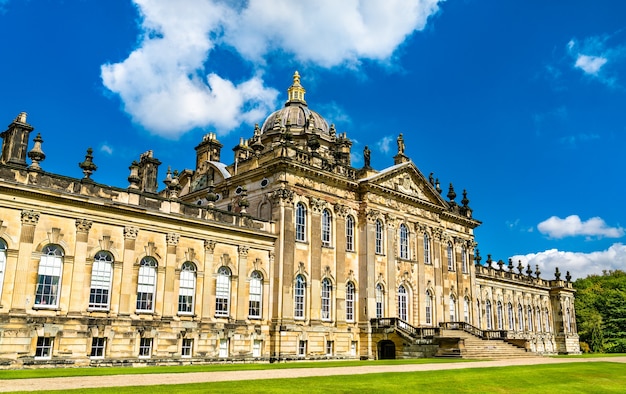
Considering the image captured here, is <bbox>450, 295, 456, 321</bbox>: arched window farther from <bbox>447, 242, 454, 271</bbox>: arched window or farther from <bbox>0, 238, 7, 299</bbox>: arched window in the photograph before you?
<bbox>0, 238, 7, 299</bbox>: arched window

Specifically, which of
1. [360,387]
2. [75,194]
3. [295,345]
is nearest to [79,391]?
[360,387]

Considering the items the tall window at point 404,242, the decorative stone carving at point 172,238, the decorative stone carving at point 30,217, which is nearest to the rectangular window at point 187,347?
the decorative stone carving at point 172,238

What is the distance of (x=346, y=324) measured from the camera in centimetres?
3753

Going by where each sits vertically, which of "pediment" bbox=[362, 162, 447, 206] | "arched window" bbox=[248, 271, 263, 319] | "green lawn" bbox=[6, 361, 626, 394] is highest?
"pediment" bbox=[362, 162, 447, 206]

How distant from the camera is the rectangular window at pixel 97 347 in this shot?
25.8 metres

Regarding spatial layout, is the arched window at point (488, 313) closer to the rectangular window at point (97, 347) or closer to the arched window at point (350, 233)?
the arched window at point (350, 233)

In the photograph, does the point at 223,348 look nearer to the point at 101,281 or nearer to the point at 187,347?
the point at 187,347

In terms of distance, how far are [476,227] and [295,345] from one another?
25026 millimetres

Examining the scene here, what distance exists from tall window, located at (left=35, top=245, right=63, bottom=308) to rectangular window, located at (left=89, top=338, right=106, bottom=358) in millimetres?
2427

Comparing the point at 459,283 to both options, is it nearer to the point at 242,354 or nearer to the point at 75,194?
the point at 242,354

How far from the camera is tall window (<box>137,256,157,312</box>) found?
2816 cm

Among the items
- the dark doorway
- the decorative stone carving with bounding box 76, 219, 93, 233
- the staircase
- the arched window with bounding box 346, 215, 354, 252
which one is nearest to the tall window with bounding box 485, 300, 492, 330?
the staircase

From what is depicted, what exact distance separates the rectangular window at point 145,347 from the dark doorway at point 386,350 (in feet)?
53.4

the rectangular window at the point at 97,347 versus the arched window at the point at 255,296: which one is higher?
the arched window at the point at 255,296
